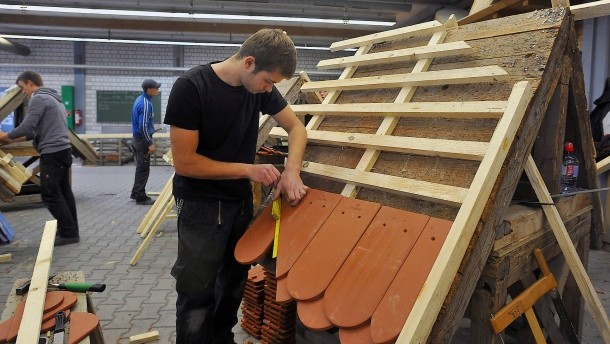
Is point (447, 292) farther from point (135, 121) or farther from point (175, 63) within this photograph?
point (175, 63)

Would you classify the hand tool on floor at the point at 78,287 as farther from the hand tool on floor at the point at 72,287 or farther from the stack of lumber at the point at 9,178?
the stack of lumber at the point at 9,178

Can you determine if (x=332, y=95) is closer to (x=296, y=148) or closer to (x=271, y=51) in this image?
(x=296, y=148)

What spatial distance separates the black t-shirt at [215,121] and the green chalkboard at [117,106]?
47.1 feet

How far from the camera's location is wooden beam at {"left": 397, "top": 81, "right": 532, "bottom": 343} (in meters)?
1.33

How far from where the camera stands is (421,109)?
2.12 m

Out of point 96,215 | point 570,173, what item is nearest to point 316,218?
point 570,173

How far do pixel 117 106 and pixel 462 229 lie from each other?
53.8 feet

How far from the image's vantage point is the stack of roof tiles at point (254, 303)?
121 inches

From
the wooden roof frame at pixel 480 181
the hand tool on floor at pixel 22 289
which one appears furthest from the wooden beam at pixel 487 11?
the hand tool on floor at pixel 22 289

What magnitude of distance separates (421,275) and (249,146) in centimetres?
124

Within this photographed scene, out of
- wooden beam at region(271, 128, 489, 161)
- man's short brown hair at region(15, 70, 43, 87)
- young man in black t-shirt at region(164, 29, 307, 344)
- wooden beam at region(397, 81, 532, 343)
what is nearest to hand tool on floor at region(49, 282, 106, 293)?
young man in black t-shirt at region(164, 29, 307, 344)

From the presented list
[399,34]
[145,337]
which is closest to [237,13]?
[399,34]

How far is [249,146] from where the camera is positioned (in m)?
2.36

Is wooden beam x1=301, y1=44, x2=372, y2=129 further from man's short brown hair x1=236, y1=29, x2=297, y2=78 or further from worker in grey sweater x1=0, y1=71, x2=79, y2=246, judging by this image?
worker in grey sweater x1=0, y1=71, x2=79, y2=246
